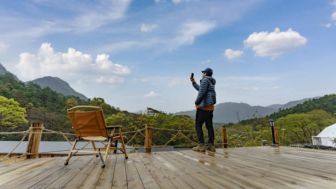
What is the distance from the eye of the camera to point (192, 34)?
1948 centimetres

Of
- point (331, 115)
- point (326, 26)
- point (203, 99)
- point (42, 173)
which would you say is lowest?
point (42, 173)

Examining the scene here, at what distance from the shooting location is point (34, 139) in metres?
5.90

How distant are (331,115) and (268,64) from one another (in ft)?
98.9

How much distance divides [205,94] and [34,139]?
3.37 meters

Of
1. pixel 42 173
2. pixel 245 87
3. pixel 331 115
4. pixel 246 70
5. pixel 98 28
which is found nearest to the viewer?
pixel 42 173

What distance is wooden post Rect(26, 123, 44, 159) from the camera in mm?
5836

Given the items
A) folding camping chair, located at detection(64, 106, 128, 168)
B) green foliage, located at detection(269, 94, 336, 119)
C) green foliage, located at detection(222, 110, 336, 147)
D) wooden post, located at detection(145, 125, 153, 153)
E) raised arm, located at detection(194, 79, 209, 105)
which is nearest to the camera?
folding camping chair, located at detection(64, 106, 128, 168)

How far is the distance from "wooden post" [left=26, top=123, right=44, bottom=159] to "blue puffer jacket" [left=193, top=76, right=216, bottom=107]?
121 inches

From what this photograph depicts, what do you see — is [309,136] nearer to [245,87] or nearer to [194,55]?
[245,87]

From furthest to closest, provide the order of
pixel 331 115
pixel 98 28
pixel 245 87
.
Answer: pixel 331 115 < pixel 245 87 < pixel 98 28

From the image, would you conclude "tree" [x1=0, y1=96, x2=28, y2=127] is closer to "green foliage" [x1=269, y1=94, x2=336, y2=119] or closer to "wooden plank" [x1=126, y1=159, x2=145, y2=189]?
"wooden plank" [x1=126, y1=159, x2=145, y2=189]

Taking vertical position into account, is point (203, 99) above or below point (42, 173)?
above

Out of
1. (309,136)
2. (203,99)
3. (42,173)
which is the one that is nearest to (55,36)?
(203,99)

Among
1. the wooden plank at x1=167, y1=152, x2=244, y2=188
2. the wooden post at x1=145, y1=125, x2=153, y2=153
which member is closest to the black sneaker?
the wooden post at x1=145, y1=125, x2=153, y2=153
